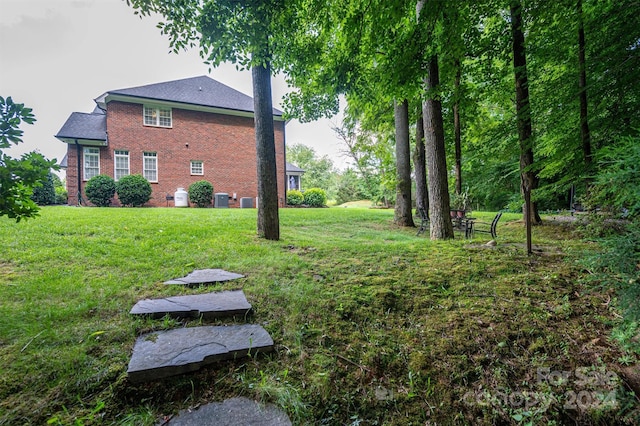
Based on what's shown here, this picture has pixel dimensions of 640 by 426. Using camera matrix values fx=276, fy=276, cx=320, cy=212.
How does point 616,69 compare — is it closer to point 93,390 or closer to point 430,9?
point 430,9

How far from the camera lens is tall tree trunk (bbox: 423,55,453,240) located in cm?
504

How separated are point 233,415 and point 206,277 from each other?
1805 millimetres

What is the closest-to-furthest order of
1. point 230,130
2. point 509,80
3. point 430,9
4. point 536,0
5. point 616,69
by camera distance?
1. point 430,9
2. point 616,69
3. point 536,0
4. point 509,80
5. point 230,130

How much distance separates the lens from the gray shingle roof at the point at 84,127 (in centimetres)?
1311

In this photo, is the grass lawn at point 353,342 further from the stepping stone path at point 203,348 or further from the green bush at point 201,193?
the green bush at point 201,193

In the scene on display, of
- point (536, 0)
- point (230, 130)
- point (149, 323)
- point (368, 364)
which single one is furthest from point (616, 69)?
point (230, 130)

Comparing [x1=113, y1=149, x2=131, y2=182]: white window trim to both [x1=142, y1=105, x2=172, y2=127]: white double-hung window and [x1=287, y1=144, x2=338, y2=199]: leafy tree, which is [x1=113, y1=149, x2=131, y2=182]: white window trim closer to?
[x1=142, y1=105, x2=172, y2=127]: white double-hung window

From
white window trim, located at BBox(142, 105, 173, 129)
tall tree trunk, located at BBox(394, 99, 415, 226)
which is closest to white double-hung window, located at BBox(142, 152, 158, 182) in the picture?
white window trim, located at BBox(142, 105, 173, 129)

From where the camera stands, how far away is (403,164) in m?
8.70

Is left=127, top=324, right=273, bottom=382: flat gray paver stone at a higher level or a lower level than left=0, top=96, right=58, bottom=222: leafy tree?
lower

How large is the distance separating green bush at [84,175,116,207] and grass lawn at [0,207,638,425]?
1042 centimetres

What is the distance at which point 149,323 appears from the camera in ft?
6.30

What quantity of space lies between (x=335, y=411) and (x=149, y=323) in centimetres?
138

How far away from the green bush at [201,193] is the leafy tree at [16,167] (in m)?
12.8
